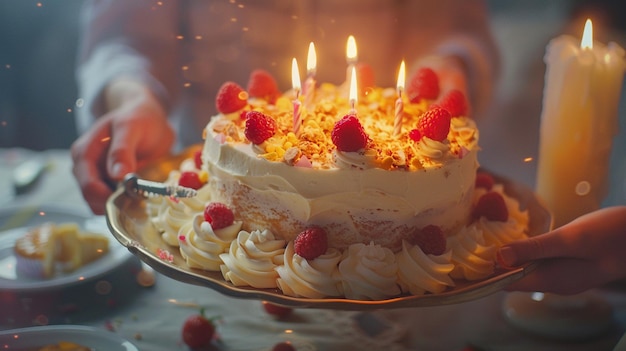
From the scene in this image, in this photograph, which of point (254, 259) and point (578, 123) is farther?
point (578, 123)

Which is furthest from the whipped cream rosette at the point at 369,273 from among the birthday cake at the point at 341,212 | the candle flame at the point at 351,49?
the candle flame at the point at 351,49

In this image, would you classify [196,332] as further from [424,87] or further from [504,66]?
[504,66]

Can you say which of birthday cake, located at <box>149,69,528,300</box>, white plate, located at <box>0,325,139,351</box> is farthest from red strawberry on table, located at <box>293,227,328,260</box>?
white plate, located at <box>0,325,139,351</box>

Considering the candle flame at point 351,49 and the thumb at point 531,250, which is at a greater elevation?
the candle flame at point 351,49

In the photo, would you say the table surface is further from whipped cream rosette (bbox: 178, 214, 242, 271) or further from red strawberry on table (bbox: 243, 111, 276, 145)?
red strawberry on table (bbox: 243, 111, 276, 145)

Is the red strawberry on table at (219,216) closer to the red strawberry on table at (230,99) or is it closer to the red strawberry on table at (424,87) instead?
the red strawberry on table at (230,99)

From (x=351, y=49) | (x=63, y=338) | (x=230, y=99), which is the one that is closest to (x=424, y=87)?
(x=351, y=49)
